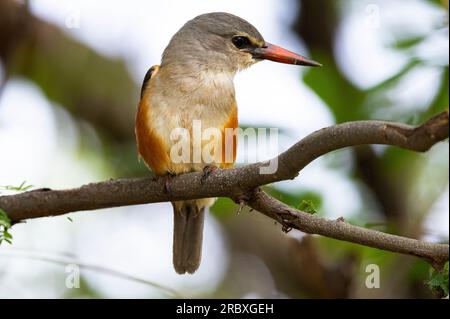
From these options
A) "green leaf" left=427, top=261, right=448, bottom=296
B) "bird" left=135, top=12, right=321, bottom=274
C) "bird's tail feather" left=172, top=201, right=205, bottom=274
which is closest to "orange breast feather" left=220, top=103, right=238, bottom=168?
"bird" left=135, top=12, right=321, bottom=274

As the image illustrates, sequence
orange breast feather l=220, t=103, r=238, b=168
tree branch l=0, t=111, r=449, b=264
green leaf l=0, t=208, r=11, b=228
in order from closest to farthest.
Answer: tree branch l=0, t=111, r=449, b=264
green leaf l=0, t=208, r=11, b=228
orange breast feather l=220, t=103, r=238, b=168

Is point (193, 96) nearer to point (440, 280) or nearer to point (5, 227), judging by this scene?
point (5, 227)

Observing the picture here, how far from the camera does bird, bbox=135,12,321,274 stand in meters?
3.88

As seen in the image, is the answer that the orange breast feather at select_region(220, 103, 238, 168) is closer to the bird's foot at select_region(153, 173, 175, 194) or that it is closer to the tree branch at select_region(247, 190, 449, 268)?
the bird's foot at select_region(153, 173, 175, 194)

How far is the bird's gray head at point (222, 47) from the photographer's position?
422 centimetres

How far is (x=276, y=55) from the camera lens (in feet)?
13.6

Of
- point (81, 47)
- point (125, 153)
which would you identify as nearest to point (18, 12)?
point (81, 47)

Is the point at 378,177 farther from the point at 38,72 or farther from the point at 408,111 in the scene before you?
the point at 38,72

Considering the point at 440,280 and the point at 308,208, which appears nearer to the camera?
the point at 440,280

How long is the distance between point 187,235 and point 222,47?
44.1 inches

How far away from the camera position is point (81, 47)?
19.3 ft

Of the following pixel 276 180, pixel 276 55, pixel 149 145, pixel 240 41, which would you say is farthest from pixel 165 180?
pixel 240 41

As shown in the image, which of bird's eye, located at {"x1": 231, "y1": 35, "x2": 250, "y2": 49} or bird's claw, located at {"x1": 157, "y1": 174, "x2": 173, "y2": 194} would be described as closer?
bird's claw, located at {"x1": 157, "y1": 174, "x2": 173, "y2": 194}

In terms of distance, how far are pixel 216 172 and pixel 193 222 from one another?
163 cm
